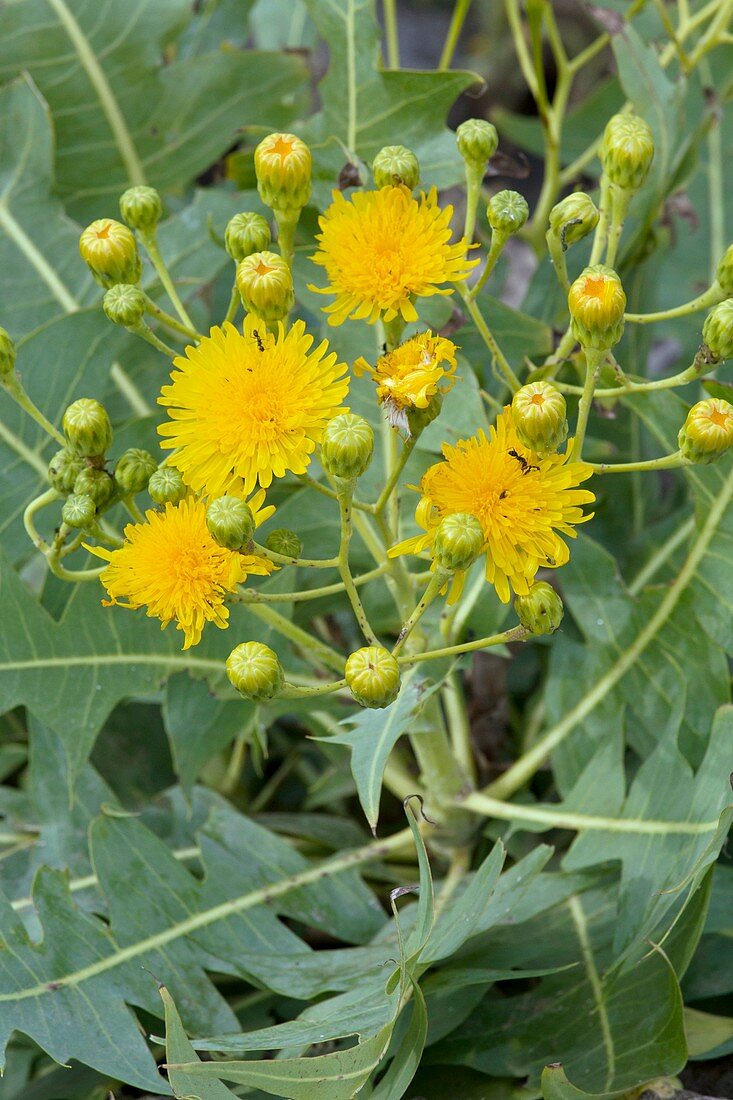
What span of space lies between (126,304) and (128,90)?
31.4 inches

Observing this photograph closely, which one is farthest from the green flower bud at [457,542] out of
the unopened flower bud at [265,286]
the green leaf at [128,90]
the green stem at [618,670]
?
the green leaf at [128,90]

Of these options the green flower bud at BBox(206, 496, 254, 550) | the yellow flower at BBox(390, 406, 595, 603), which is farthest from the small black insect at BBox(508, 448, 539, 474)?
the green flower bud at BBox(206, 496, 254, 550)

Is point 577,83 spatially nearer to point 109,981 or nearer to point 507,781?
point 507,781

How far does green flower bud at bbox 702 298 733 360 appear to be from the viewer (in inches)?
33.2

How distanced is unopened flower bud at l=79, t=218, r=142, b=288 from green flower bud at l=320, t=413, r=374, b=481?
26 cm

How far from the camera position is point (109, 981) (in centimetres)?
103

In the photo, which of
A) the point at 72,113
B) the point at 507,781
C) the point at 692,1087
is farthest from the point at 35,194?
the point at 692,1087

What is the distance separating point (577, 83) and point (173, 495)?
2776mm

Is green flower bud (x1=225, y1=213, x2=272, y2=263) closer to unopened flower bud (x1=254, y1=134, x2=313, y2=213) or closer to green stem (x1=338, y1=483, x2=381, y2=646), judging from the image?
unopened flower bud (x1=254, y1=134, x2=313, y2=213)

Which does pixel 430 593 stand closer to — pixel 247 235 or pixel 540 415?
pixel 540 415

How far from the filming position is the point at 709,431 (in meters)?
0.82

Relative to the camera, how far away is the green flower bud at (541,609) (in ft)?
2.71

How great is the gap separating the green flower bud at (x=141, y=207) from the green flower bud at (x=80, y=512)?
264mm

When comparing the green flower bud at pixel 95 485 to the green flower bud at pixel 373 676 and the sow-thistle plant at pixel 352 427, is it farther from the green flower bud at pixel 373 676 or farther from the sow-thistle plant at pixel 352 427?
the green flower bud at pixel 373 676
